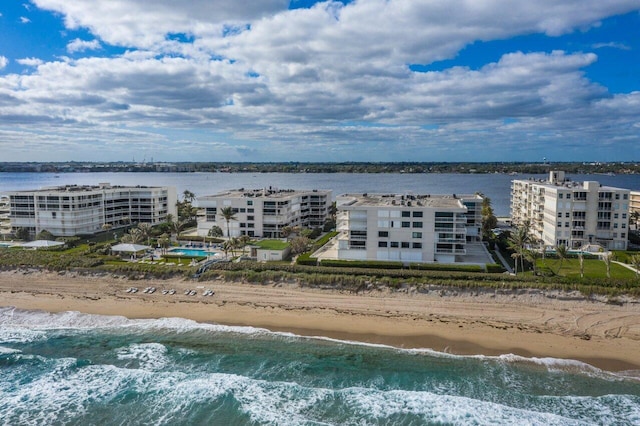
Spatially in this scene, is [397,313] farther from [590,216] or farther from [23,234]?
[23,234]

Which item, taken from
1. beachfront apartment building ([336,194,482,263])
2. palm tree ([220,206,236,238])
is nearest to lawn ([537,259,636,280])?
beachfront apartment building ([336,194,482,263])

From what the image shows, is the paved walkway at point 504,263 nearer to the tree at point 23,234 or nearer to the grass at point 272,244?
the grass at point 272,244

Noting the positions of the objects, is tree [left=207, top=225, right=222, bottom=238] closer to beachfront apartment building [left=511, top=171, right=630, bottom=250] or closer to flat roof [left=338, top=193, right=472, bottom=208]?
flat roof [left=338, top=193, right=472, bottom=208]

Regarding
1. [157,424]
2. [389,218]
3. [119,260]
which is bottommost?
[157,424]

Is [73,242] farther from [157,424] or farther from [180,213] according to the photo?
[157,424]

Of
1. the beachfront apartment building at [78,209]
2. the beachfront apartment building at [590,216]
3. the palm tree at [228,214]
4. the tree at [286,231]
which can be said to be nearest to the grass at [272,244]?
the tree at [286,231]

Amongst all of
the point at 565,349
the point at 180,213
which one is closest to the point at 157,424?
the point at 565,349
